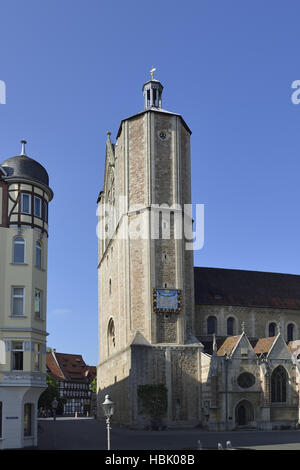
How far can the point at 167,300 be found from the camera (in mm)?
55344

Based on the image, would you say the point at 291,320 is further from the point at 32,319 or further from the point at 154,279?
the point at 32,319

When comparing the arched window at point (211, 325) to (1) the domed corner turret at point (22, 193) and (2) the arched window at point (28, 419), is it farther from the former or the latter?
(2) the arched window at point (28, 419)

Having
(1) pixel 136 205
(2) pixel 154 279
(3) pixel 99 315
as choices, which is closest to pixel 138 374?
(2) pixel 154 279

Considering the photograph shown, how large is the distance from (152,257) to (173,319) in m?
5.95

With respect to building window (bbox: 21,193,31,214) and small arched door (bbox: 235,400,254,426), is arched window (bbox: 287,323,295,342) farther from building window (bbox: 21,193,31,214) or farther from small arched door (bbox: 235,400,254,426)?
building window (bbox: 21,193,31,214)

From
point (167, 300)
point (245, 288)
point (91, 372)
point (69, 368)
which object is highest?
point (245, 288)

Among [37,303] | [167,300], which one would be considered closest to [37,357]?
[37,303]

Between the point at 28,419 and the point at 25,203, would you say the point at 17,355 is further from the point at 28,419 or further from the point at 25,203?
the point at 25,203

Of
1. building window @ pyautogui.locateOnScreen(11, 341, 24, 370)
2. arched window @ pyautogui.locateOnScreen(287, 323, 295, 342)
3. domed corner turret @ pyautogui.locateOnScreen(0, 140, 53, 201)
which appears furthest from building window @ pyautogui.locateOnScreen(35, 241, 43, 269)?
arched window @ pyautogui.locateOnScreen(287, 323, 295, 342)

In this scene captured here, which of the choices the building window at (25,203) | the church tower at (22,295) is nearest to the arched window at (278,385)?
the church tower at (22,295)

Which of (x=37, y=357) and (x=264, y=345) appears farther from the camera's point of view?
(x=264, y=345)
